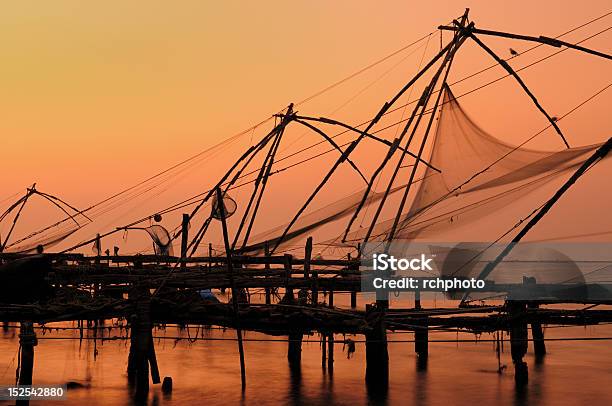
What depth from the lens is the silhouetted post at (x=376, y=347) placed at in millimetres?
12211

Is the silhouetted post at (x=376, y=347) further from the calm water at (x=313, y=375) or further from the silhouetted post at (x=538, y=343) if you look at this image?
the silhouetted post at (x=538, y=343)

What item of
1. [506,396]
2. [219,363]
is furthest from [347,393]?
[219,363]

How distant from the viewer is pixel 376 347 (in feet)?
46.1

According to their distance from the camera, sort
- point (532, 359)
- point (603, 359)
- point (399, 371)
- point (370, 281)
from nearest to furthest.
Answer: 1. point (370, 281)
2. point (399, 371)
3. point (532, 359)
4. point (603, 359)

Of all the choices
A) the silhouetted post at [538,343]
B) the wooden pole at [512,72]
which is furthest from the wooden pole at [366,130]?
the silhouetted post at [538,343]

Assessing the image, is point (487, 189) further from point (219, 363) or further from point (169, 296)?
point (219, 363)

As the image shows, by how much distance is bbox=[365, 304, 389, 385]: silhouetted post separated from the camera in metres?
12.2

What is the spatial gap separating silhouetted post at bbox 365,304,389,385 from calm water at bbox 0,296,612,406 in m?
0.32

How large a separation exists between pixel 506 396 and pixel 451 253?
111 inches

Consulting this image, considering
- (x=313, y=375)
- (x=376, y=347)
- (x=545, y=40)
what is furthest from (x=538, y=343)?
(x=545, y=40)

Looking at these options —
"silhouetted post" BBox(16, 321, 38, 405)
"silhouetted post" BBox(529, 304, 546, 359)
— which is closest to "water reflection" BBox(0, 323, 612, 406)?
"silhouetted post" BBox(529, 304, 546, 359)

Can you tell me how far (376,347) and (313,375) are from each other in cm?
391

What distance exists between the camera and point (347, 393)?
15.3 m

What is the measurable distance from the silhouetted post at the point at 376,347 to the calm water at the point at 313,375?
0.32m
